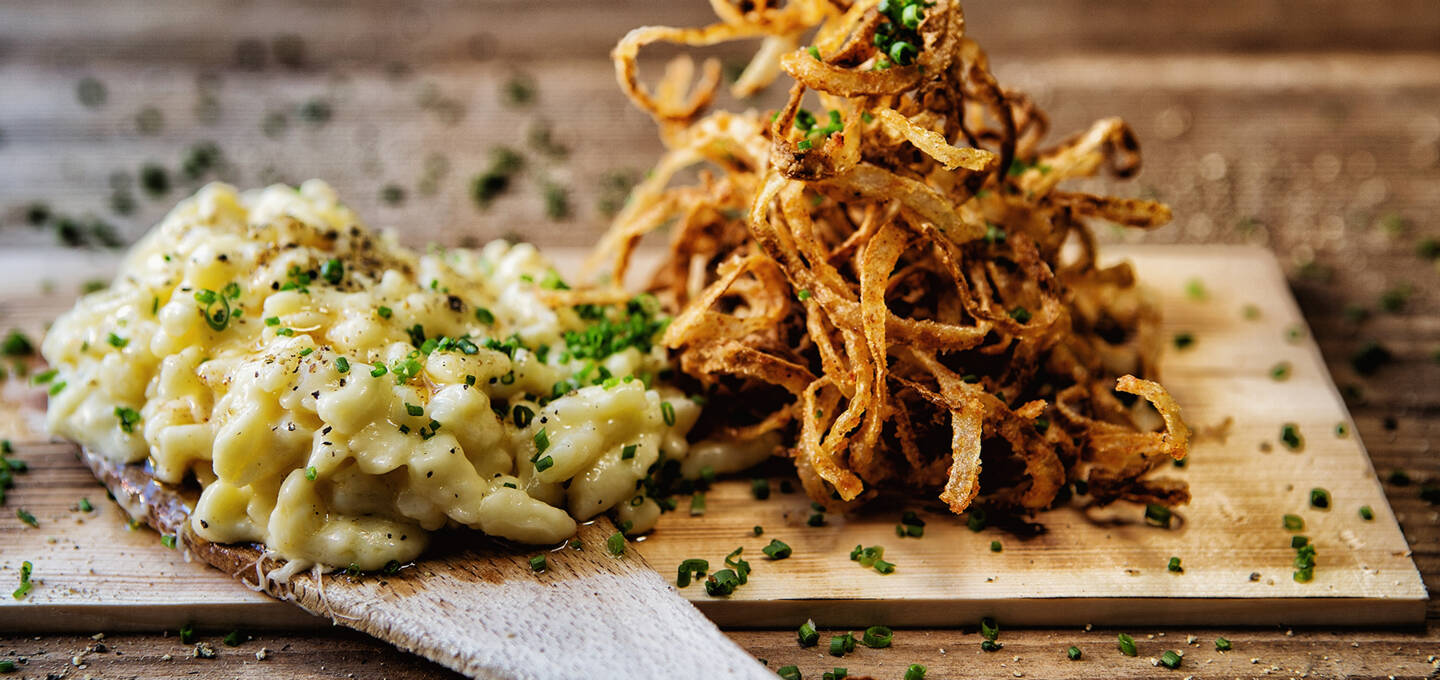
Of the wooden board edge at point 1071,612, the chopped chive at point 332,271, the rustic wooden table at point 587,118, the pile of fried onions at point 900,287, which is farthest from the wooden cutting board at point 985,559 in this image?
the chopped chive at point 332,271

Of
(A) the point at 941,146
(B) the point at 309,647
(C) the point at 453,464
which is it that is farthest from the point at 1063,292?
(B) the point at 309,647

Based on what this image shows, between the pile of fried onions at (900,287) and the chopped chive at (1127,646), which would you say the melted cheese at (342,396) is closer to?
the pile of fried onions at (900,287)

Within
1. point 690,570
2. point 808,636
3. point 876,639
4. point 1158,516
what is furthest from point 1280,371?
point 690,570

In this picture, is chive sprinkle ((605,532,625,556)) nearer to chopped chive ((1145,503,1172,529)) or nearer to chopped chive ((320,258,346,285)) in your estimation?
chopped chive ((320,258,346,285))

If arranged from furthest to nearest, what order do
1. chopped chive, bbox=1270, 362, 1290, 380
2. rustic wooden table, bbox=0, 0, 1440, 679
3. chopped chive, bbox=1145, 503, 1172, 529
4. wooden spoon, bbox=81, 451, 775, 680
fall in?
rustic wooden table, bbox=0, 0, 1440, 679
chopped chive, bbox=1270, 362, 1290, 380
chopped chive, bbox=1145, 503, 1172, 529
wooden spoon, bbox=81, 451, 775, 680

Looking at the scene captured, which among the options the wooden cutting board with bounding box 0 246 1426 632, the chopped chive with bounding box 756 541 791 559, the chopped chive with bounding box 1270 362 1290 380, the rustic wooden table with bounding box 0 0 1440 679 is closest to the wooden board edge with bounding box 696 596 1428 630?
the wooden cutting board with bounding box 0 246 1426 632

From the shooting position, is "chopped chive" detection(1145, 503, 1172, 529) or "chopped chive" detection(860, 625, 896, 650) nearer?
"chopped chive" detection(860, 625, 896, 650)

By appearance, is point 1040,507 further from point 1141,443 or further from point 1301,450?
point 1301,450
